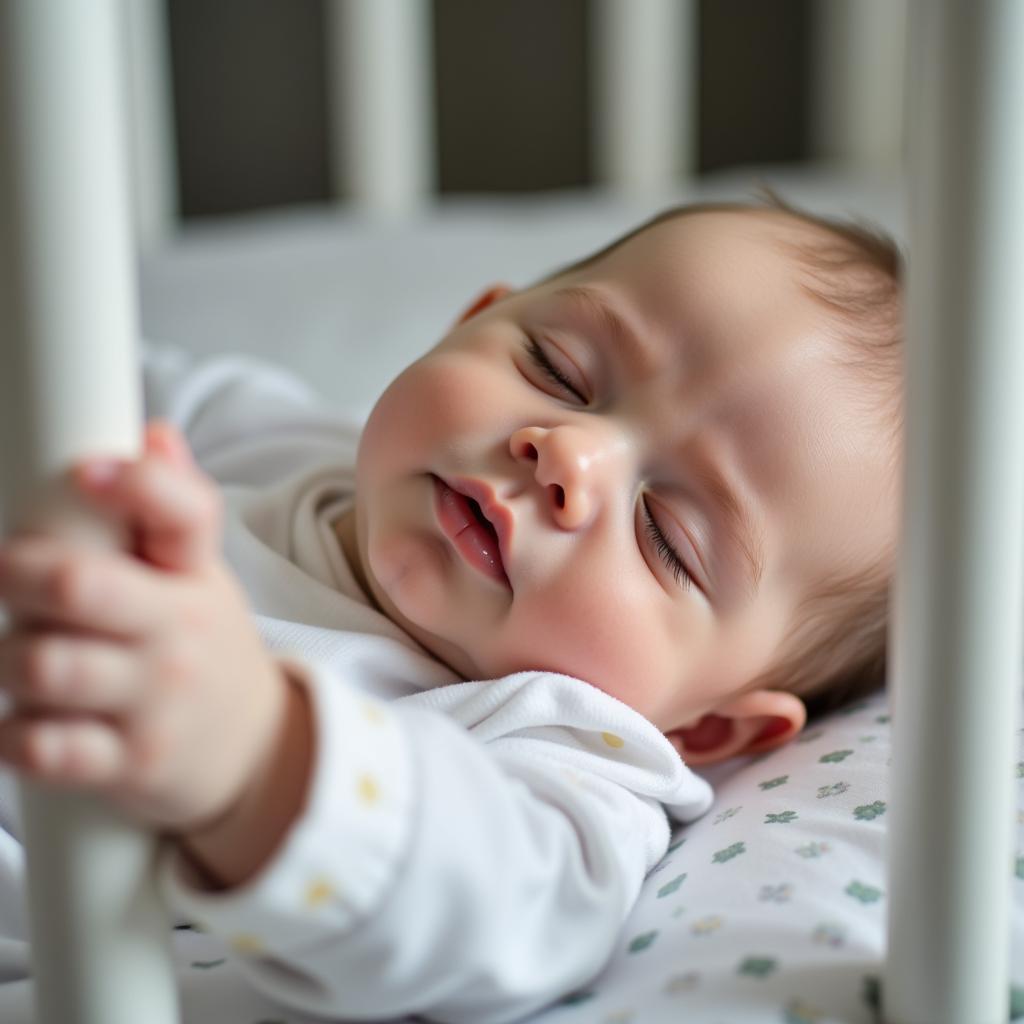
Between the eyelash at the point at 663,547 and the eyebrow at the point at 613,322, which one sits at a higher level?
the eyebrow at the point at 613,322

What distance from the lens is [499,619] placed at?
2.08 ft

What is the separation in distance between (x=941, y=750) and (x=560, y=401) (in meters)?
0.33

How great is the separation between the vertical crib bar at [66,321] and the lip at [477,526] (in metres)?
0.28

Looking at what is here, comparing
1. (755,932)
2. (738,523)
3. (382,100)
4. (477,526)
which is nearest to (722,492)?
(738,523)

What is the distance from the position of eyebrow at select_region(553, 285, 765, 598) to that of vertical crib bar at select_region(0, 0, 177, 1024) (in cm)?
36

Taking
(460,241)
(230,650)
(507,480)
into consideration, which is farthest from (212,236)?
(230,650)

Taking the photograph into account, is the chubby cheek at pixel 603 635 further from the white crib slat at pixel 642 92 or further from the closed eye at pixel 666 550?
the white crib slat at pixel 642 92

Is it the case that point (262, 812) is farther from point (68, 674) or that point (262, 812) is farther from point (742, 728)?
point (742, 728)

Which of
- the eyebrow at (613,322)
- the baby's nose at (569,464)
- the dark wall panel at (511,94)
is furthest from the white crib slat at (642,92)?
the baby's nose at (569,464)

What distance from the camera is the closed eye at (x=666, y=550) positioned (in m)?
0.65

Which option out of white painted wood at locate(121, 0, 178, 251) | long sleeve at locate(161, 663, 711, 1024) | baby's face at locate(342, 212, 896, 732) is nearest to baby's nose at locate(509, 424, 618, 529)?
baby's face at locate(342, 212, 896, 732)

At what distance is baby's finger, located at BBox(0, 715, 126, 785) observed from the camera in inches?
13.4

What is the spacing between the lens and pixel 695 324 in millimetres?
678

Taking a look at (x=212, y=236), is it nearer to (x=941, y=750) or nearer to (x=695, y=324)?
(x=695, y=324)
